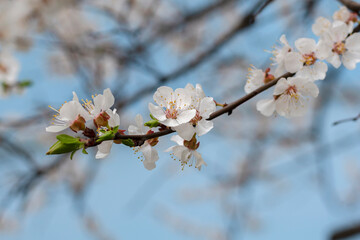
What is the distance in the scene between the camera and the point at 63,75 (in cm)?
480

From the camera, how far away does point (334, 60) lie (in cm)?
102

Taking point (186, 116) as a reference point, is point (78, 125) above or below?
above

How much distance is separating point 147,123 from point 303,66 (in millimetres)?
501

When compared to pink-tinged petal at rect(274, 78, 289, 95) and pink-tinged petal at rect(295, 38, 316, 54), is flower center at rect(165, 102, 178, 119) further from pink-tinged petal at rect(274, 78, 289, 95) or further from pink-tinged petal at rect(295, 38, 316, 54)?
pink-tinged petal at rect(295, 38, 316, 54)

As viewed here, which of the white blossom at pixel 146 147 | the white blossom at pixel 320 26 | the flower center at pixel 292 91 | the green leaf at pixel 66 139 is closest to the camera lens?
the green leaf at pixel 66 139

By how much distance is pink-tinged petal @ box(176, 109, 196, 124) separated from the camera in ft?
2.64

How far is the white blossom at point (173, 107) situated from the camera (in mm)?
812

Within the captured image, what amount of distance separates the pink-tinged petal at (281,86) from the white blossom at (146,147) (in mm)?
359

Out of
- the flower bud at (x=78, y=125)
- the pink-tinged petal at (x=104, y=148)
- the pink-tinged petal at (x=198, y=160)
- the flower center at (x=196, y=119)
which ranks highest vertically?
the flower bud at (x=78, y=125)

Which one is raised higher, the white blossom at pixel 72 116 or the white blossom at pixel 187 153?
the white blossom at pixel 72 116

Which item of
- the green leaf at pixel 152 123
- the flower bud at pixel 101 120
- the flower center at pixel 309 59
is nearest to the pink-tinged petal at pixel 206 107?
the green leaf at pixel 152 123

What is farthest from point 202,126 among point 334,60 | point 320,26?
point 320,26

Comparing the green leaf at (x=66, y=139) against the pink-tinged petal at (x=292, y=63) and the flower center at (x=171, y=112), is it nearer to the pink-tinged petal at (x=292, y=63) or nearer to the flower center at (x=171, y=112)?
the flower center at (x=171, y=112)

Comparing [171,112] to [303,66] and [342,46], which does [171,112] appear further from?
[342,46]
